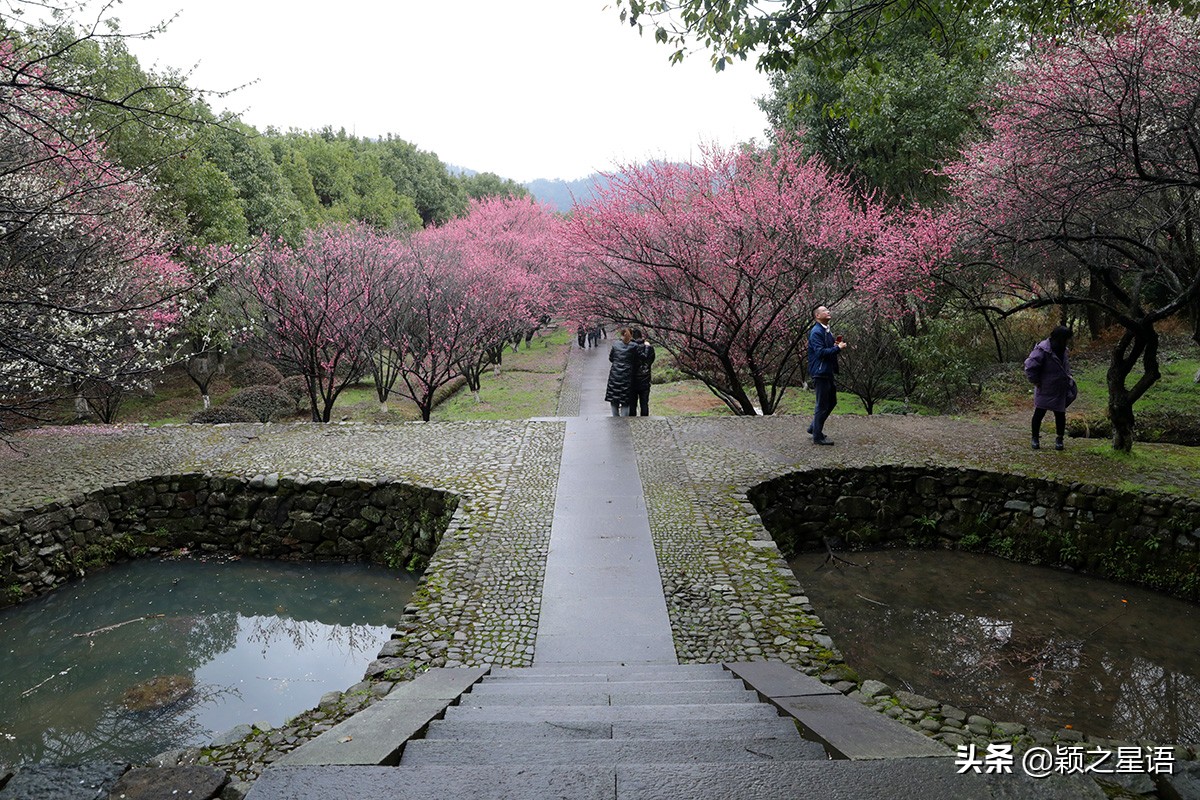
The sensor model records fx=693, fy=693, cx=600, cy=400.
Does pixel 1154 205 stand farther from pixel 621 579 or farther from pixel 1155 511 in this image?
pixel 621 579

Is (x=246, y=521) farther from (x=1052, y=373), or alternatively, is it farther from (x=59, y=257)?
(x=1052, y=373)

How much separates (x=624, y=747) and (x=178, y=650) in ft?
20.6

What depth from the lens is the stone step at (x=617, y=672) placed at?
458 cm

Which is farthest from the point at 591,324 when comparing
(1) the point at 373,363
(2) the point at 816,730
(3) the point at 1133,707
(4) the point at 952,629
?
(2) the point at 816,730

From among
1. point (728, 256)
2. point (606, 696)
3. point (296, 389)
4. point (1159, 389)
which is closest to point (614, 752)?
point (606, 696)

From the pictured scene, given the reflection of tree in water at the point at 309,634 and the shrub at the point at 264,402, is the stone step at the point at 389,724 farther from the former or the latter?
the shrub at the point at 264,402

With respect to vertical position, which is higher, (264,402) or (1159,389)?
(1159,389)

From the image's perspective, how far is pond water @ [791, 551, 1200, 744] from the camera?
5660 millimetres

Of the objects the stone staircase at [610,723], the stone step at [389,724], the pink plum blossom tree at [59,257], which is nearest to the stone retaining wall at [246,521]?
the pink plum blossom tree at [59,257]

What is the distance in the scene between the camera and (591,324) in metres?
16.0

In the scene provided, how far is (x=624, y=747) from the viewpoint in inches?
115

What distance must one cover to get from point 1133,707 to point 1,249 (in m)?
11.2

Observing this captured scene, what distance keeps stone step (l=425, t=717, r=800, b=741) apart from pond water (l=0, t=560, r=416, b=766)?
3436mm

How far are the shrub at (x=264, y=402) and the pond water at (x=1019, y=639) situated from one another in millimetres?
14399
